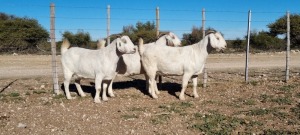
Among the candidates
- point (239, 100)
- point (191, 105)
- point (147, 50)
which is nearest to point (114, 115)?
point (191, 105)

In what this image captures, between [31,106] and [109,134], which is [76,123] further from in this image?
[31,106]

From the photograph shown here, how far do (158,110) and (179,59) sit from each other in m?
2.19

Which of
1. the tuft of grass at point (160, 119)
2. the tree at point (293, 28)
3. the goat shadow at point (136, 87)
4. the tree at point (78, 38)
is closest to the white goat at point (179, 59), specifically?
the goat shadow at point (136, 87)

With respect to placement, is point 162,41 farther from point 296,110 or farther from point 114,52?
point 296,110

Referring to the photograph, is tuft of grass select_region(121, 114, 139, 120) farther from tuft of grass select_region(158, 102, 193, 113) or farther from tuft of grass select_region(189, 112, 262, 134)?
tuft of grass select_region(189, 112, 262, 134)

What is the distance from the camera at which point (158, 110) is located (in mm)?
9820

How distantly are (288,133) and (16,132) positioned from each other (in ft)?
17.6

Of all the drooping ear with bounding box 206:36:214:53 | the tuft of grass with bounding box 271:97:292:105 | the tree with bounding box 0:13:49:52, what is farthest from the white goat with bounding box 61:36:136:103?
the tree with bounding box 0:13:49:52

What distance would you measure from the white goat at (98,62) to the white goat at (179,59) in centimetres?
108

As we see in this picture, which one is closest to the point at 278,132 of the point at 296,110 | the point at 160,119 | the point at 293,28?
Answer: the point at 296,110

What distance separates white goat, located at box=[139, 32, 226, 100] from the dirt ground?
29.6 inches

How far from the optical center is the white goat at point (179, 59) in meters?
11.4

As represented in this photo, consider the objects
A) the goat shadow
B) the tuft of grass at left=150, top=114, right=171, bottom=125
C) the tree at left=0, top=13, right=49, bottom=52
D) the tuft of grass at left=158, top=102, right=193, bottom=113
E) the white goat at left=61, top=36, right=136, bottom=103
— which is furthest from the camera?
the tree at left=0, top=13, right=49, bottom=52

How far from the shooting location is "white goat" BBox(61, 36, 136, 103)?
10.6 m
